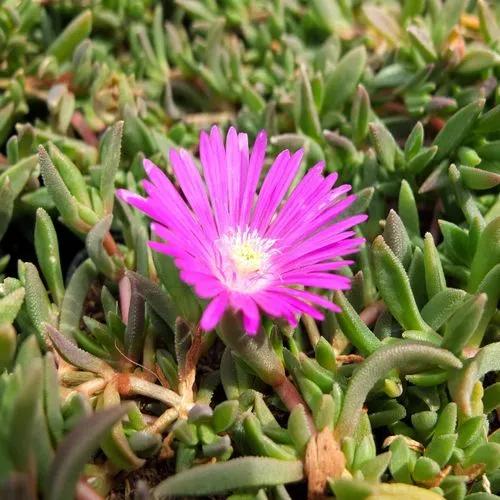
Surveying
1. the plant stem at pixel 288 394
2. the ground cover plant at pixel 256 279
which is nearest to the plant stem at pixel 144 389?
the ground cover plant at pixel 256 279

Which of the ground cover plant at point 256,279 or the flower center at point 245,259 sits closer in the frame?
the ground cover plant at point 256,279

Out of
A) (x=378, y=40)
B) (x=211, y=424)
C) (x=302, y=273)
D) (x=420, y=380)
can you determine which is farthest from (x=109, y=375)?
(x=378, y=40)

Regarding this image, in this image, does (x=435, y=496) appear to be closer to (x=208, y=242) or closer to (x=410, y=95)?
(x=208, y=242)

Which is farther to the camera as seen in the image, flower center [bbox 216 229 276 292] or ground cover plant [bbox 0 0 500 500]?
flower center [bbox 216 229 276 292]

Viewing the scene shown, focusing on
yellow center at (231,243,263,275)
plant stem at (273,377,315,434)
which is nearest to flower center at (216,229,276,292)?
yellow center at (231,243,263,275)

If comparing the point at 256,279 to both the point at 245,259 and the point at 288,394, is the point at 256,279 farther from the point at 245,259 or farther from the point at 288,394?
the point at 288,394

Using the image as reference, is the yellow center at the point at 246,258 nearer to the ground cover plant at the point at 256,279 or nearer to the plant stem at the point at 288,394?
the ground cover plant at the point at 256,279

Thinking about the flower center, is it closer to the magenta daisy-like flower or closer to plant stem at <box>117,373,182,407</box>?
the magenta daisy-like flower

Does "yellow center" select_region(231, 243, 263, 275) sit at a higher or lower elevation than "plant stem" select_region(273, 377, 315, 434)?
higher

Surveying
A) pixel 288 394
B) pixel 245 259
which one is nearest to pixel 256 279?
pixel 245 259
